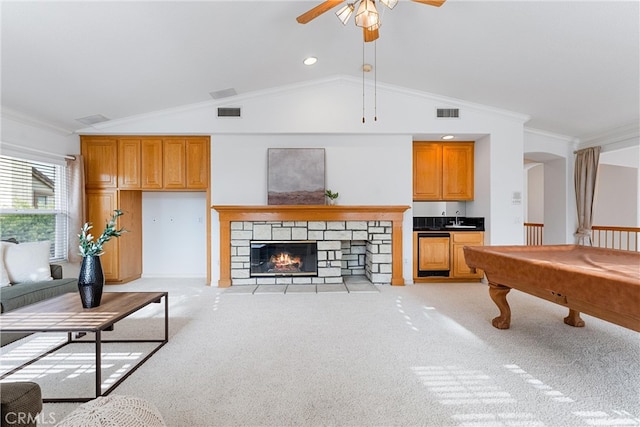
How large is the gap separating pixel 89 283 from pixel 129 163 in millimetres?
3187

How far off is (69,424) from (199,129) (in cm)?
432

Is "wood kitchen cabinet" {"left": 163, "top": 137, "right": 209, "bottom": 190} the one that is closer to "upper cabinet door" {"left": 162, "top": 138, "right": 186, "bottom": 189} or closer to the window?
"upper cabinet door" {"left": 162, "top": 138, "right": 186, "bottom": 189}

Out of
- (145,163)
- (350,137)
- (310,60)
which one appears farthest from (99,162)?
(350,137)

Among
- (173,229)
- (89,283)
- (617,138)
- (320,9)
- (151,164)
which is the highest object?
(320,9)

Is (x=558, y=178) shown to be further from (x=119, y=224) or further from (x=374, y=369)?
(x=119, y=224)

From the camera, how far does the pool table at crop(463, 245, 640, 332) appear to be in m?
1.65

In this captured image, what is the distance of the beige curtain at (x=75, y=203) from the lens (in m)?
4.36

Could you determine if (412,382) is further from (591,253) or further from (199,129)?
(199,129)

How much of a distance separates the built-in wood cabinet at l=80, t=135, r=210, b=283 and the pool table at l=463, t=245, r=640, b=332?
164 inches

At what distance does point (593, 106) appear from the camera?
414cm

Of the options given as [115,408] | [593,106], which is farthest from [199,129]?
[593,106]

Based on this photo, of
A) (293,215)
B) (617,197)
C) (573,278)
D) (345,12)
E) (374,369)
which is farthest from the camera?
(617,197)

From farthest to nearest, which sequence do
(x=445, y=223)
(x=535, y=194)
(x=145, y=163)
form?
1. (x=535, y=194)
2. (x=445, y=223)
3. (x=145, y=163)

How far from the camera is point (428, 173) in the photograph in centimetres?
526
